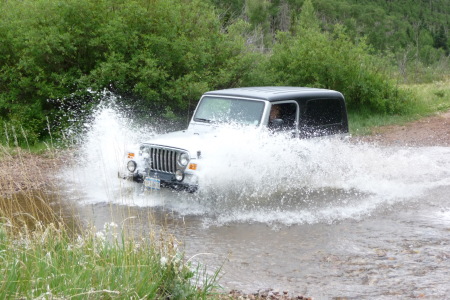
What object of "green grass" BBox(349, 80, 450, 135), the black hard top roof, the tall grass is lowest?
"green grass" BBox(349, 80, 450, 135)

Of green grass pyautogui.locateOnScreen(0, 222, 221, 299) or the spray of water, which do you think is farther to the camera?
the spray of water

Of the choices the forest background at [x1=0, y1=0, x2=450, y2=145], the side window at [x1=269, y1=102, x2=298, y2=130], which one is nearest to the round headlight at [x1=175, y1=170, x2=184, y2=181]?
the side window at [x1=269, y1=102, x2=298, y2=130]

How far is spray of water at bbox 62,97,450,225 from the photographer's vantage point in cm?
814

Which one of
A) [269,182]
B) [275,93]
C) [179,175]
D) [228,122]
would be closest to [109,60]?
[228,122]

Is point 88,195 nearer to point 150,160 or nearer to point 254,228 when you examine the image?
point 150,160

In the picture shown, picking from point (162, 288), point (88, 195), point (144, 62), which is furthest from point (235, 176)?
point (144, 62)

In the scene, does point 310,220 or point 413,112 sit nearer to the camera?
point 310,220

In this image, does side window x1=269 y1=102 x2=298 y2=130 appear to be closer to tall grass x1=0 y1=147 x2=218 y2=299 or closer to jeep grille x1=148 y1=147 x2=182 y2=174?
jeep grille x1=148 y1=147 x2=182 y2=174

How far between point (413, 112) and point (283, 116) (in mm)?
11809

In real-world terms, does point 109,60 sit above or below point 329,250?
above

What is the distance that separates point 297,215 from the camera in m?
8.22

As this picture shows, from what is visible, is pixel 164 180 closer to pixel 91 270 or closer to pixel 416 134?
pixel 91 270

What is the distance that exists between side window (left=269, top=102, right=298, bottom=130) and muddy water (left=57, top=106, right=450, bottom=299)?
32cm

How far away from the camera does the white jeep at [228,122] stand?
809cm
